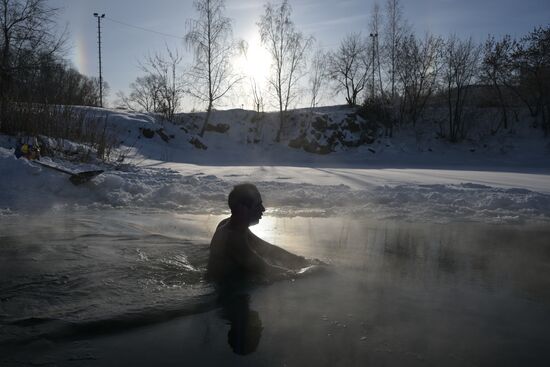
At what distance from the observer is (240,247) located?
372 cm

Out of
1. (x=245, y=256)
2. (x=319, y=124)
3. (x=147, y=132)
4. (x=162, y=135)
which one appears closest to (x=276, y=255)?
(x=245, y=256)

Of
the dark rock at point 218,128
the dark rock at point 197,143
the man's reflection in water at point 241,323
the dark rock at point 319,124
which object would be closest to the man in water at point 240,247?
the man's reflection in water at point 241,323

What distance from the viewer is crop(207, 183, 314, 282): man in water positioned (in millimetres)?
3602

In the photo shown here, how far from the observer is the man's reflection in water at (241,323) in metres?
2.55

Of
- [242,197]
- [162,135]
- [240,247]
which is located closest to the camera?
[242,197]

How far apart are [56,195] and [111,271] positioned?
4.65 m

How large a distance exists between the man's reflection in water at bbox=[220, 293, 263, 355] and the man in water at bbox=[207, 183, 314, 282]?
352mm

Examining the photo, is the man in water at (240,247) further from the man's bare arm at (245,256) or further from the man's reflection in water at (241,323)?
the man's reflection in water at (241,323)

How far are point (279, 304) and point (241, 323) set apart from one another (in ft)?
1.38

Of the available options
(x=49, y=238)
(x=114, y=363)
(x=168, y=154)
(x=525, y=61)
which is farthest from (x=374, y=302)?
(x=525, y=61)

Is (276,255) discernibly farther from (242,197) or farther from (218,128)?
(218,128)

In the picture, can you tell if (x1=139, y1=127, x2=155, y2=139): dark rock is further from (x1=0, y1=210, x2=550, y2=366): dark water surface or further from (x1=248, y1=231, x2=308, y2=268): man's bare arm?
(x1=248, y1=231, x2=308, y2=268): man's bare arm

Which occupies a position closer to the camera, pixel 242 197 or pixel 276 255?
pixel 242 197

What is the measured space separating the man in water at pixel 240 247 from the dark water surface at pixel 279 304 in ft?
0.53
